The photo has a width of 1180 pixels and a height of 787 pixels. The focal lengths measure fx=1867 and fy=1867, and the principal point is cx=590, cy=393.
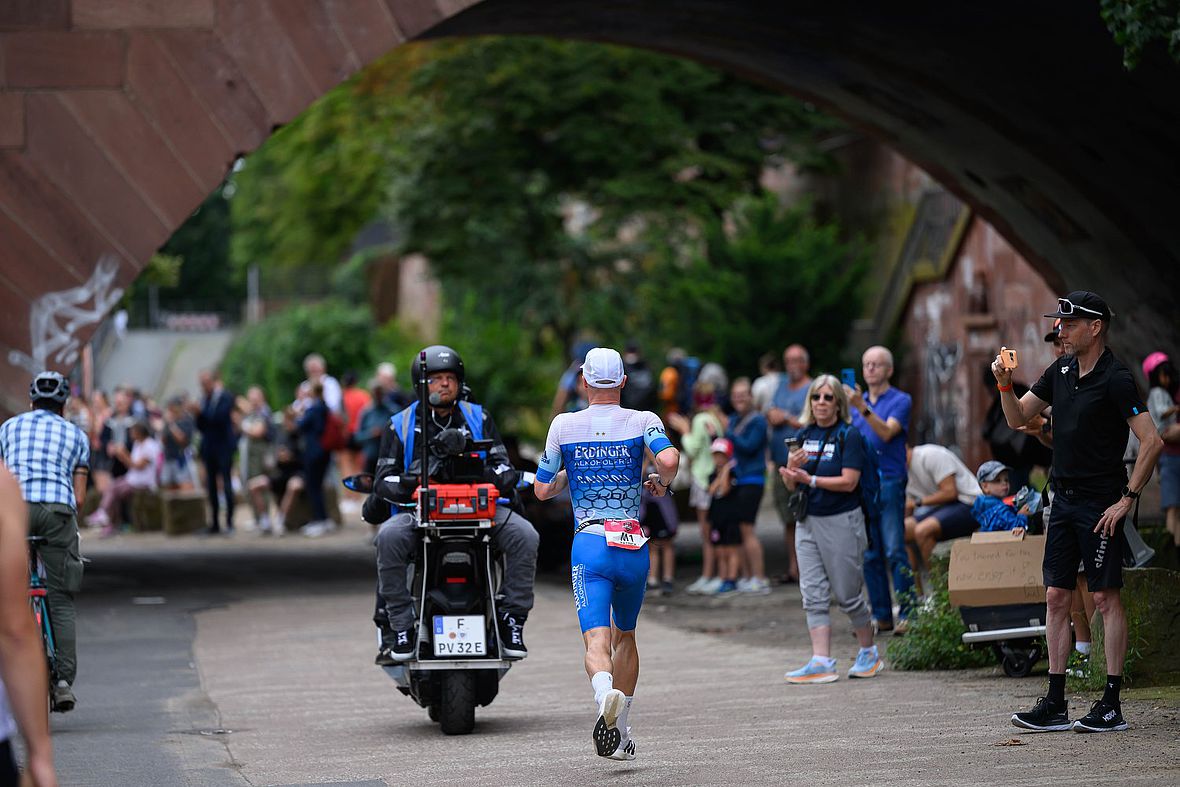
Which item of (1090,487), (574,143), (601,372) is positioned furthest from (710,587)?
(574,143)

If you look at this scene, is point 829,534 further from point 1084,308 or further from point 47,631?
point 47,631

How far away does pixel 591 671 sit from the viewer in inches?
324

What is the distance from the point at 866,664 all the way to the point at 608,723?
347cm

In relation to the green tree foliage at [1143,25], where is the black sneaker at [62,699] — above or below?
below

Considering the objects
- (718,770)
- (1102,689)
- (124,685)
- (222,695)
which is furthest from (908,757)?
(124,685)

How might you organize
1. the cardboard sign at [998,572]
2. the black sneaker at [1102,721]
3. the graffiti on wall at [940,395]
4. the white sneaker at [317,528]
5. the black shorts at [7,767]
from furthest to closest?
the graffiti on wall at [940,395]
the white sneaker at [317,528]
the cardboard sign at [998,572]
the black sneaker at [1102,721]
the black shorts at [7,767]

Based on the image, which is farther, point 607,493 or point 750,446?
point 750,446

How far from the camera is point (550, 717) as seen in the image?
33.2 feet

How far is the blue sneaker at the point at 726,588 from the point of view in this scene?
53.9 ft

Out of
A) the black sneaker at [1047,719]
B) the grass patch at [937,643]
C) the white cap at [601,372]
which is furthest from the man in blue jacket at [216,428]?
the black sneaker at [1047,719]

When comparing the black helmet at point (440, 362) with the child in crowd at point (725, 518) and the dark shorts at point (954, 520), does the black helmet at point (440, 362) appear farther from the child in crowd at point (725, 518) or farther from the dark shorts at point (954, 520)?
the child in crowd at point (725, 518)

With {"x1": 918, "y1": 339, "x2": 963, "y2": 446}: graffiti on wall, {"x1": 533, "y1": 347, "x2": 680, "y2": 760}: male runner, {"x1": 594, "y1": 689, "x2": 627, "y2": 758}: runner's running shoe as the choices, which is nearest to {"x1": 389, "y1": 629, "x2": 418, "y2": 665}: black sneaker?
{"x1": 533, "y1": 347, "x2": 680, "y2": 760}: male runner

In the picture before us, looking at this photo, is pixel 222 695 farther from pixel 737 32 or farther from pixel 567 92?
pixel 567 92

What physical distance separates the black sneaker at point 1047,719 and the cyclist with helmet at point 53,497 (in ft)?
16.3
